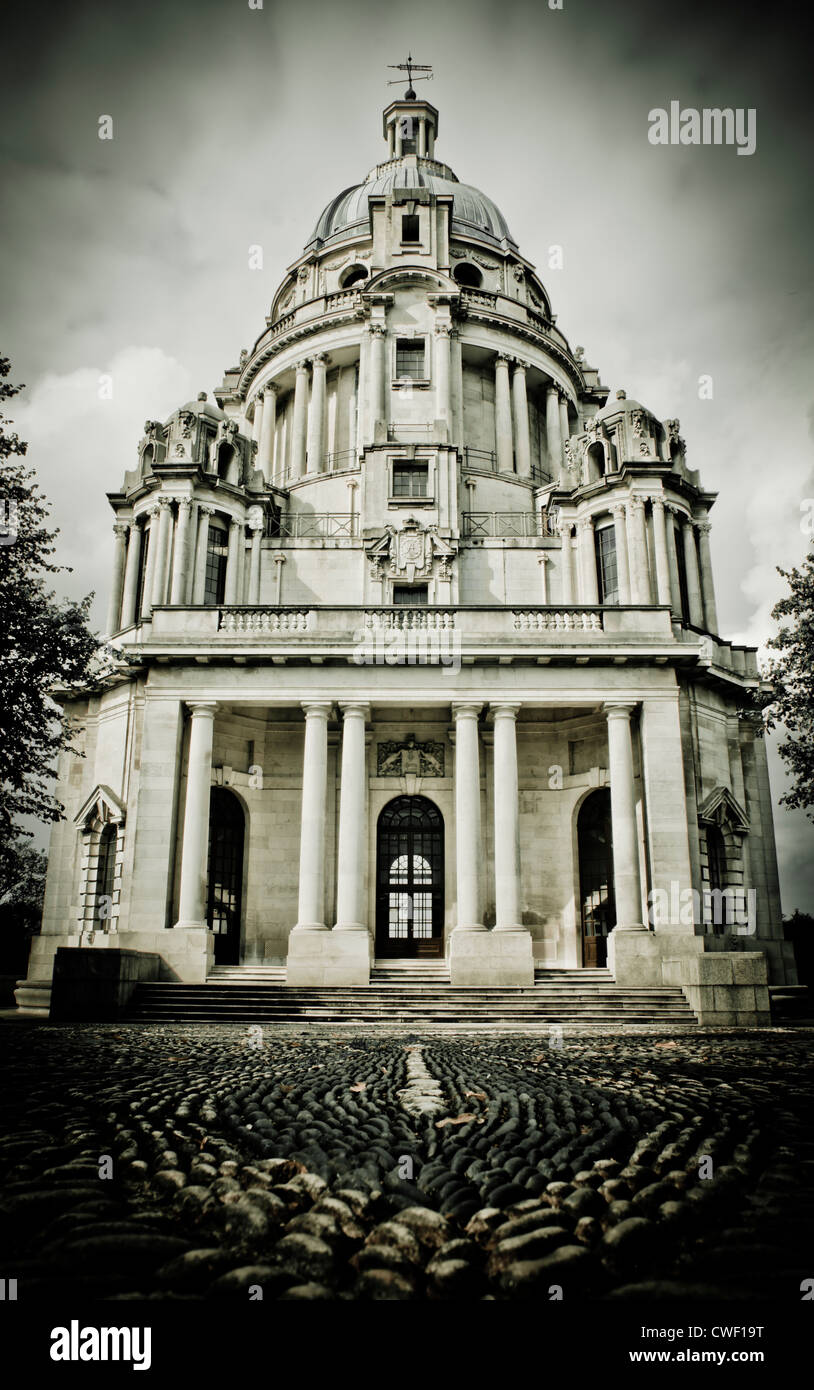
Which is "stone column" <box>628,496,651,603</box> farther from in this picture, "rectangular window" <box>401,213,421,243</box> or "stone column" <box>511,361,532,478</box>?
"rectangular window" <box>401,213,421,243</box>

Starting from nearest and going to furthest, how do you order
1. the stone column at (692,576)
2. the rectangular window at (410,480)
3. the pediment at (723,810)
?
the pediment at (723,810) → the stone column at (692,576) → the rectangular window at (410,480)

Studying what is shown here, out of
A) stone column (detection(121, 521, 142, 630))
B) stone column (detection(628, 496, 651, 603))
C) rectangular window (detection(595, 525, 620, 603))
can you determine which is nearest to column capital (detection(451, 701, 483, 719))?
stone column (detection(628, 496, 651, 603))

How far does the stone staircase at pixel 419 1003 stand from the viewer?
18.5m

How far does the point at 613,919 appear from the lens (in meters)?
25.9

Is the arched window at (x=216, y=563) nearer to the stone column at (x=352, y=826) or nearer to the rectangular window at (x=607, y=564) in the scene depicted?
the stone column at (x=352, y=826)

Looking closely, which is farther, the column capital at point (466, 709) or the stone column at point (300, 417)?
the stone column at point (300, 417)

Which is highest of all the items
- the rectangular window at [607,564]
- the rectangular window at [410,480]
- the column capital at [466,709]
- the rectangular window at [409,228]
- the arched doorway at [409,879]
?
the rectangular window at [409,228]

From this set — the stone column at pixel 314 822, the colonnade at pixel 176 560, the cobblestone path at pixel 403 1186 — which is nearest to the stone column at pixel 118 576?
the colonnade at pixel 176 560

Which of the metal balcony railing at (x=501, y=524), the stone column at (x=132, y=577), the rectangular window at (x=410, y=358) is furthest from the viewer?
the rectangular window at (x=410, y=358)

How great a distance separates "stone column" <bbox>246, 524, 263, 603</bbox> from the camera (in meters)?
31.3

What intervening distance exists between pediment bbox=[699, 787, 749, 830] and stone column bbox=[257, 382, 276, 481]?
2490 cm

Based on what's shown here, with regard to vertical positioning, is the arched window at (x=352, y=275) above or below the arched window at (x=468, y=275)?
above

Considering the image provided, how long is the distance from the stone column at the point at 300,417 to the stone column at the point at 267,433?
1751 mm
